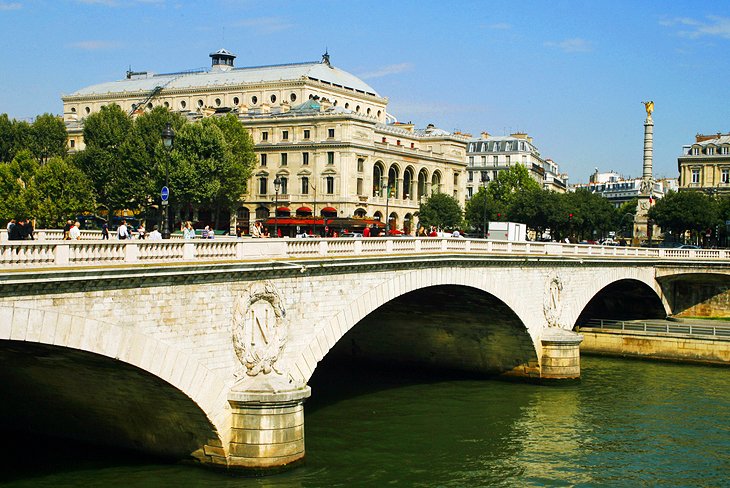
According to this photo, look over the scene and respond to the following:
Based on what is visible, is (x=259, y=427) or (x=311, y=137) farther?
(x=311, y=137)

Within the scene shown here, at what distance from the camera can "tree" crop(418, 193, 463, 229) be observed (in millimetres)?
103125

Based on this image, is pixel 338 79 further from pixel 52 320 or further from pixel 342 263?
pixel 52 320

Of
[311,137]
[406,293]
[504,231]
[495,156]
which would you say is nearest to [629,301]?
[504,231]

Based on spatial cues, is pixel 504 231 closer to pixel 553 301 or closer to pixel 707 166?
pixel 553 301

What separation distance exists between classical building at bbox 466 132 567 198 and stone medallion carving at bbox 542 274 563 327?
106087 millimetres

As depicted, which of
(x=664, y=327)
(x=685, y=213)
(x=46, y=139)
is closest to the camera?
(x=664, y=327)

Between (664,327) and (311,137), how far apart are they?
5667 cm

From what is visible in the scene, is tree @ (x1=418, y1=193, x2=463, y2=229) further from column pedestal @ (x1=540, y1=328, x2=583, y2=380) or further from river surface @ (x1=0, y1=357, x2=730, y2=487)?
column pedestal @ (x1=540, y1=328, x2=583, y2=380)

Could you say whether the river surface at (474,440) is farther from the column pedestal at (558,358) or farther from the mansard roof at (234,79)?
the mansard roof at (234,79)

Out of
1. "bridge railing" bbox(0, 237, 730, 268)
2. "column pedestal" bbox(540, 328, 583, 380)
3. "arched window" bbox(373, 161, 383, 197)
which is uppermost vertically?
"arched window" bbox(373, 161, 383, 197)

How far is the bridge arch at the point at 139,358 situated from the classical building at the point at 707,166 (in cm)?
11777

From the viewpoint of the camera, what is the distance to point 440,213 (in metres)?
104

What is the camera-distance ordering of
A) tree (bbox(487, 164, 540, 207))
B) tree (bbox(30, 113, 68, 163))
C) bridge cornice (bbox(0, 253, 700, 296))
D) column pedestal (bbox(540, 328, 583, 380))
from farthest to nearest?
tree (bbox(487, 164, 540, 207)), tree (bbox(30, 113, 68, 163)), column pedestal (bbox(540, 328, 583, 380)), bridge cornice (bbox(0, 253, 700, 296))

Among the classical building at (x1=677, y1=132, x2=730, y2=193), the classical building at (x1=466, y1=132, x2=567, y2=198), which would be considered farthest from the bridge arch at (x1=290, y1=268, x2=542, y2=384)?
the classical building at (x1=466, y1=132, x2=567, y2=198)
